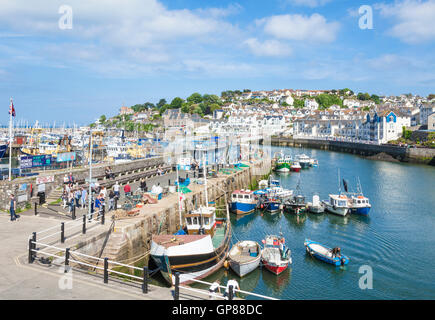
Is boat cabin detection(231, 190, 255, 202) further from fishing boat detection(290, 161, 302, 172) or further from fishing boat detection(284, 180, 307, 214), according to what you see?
fishing boat detection(290, 161, 302, 172)

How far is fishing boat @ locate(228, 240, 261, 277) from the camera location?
18.5m

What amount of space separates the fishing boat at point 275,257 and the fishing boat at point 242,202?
34.3 feet

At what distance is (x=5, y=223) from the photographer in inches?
688

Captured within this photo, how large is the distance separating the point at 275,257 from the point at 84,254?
409 inches

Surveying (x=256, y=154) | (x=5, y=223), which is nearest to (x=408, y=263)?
(x=5, y=223)

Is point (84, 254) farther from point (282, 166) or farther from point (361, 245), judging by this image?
point (282, 166)

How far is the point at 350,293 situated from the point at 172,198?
1379cm

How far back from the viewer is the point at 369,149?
286 feet

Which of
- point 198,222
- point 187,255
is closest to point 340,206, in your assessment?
point 198,222

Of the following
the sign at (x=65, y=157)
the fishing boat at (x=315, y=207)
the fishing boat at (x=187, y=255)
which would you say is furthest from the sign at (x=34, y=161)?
the fishing boat at (x=315, y=207)

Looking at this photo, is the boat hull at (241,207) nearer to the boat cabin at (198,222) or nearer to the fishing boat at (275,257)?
the fishing boat at (275,257)

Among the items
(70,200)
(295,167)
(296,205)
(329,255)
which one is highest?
(70,200)

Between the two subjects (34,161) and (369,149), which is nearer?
(34,161)
